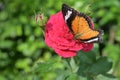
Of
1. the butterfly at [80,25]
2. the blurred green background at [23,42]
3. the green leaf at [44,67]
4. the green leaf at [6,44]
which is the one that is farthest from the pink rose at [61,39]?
the green leaf at [6,44]

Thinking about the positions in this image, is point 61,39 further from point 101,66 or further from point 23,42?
point 23,42

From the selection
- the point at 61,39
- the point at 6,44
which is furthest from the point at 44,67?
the point at 6,44

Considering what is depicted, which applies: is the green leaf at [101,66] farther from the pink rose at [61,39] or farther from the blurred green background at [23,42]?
the blurred green background at [23,42]

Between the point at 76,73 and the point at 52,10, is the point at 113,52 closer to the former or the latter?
the point at 52,10

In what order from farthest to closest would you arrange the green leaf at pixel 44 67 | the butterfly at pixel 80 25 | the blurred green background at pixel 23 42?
the blurred green background at pixel 23 42
the green leaf at pixel 44 67
the butterfly at pixel 80 25

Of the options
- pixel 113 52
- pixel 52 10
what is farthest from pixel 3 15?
pixel 113 52

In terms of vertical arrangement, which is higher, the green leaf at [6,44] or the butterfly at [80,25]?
the butterfly at [80,25]

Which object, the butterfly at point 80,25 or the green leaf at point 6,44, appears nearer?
the butterfly at point 80,25

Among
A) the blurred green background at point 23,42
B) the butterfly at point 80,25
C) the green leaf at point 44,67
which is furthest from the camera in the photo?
the blurred green background at point 23,42
